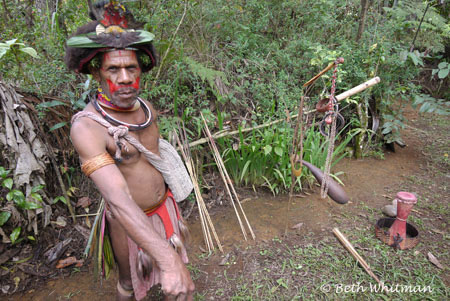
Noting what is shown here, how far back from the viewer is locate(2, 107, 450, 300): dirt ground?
7.26 feet

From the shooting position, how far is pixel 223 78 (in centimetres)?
316

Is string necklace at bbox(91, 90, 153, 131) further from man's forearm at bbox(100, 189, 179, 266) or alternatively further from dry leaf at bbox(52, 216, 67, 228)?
dry leaf at bbox(52, 216, 67, 228)

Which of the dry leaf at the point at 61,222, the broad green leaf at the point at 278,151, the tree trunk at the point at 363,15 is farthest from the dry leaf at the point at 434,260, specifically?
the dry leaf at the point at 61,222

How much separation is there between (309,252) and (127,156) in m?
1.91

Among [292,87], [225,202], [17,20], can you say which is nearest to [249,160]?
[225,202]

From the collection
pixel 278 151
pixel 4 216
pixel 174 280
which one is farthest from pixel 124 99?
pixel 278 151

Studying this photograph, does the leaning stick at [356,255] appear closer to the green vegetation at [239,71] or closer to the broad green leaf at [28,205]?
the green vegetation at [239,71]

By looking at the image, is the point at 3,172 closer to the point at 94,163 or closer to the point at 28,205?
the point at 28,205

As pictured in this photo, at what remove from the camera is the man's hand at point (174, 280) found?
3.83 ft

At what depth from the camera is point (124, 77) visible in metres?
1.38

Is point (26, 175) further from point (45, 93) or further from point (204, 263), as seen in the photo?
point (204, 263)

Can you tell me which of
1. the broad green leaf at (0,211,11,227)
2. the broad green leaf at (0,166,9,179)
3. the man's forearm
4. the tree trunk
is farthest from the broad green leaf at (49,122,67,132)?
the tree trunk

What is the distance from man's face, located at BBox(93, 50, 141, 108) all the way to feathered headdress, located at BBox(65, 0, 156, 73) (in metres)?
0.04

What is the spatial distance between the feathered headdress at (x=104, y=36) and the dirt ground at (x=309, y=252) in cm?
186
